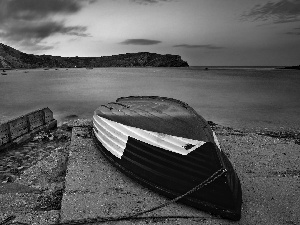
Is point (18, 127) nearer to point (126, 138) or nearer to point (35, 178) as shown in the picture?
point (35, 178)

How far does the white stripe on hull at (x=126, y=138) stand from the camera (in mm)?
4488

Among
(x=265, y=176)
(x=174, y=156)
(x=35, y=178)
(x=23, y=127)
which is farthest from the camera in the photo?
(x=23, y=127)

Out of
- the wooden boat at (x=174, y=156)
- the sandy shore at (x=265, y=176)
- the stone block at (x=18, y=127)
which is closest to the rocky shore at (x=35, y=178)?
the sandy shore at (x=265, y=176)

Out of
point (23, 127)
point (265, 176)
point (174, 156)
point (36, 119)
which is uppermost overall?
point (174, 156)

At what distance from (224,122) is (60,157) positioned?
1187 cm

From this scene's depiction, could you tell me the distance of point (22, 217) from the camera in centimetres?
425

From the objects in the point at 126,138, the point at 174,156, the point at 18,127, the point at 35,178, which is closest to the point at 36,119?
the point at 18,127

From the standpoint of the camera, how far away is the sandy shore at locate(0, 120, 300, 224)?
14.3 ft

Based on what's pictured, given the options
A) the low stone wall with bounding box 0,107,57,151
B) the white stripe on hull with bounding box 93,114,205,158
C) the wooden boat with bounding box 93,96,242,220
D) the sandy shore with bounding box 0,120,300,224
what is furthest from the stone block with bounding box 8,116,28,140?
the wooden boat with bounding box 93,96,242,220

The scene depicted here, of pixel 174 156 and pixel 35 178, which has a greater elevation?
pixel 174 156

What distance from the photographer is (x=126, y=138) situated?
548 cm

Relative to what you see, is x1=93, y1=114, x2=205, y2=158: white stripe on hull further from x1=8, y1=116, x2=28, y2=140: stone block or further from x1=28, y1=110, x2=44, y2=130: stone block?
x1=28, y1=110, x2=44, y2=130: stone block

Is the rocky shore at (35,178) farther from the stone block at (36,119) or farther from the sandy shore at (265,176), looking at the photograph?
the stone block at (36,119)

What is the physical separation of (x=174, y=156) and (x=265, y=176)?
2.59m
